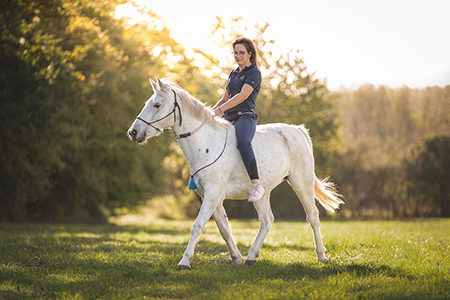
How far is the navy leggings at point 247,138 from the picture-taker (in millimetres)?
6062

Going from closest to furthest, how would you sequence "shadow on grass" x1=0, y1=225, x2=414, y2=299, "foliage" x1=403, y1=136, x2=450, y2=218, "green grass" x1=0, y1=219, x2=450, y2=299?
1. "green grass" x1=0, y1=219, x2=450, y2=299
2. "shadow on grass" x1=0, y1=225, x2=414, y2=299
3. "foliage" x1=403, y1=136, x2=450, y2=218

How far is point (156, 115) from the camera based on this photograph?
18.8ft

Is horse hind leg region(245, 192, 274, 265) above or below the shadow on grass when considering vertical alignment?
above

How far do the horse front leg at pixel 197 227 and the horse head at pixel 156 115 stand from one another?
1181mm

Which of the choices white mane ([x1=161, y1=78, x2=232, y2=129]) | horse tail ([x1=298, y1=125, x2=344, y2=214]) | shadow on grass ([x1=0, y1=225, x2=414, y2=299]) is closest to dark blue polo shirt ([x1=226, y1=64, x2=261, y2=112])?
white mane ([x1=161, y1=78, x2=232, y2=129])

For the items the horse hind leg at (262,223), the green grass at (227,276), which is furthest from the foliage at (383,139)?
the horse hind leg at (262,223)

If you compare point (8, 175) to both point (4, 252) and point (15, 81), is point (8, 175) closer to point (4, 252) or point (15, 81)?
point (15, 81)

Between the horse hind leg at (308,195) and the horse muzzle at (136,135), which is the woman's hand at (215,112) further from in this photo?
the horse hind leg at (308,195)

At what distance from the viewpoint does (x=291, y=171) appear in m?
6.94

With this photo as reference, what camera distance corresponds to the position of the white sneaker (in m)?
5.91

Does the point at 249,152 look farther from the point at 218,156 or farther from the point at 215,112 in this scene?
the point at 215,112

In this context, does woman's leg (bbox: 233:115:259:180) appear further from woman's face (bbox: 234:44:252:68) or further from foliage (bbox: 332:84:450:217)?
foliage (bbox: 332:84:450:217)

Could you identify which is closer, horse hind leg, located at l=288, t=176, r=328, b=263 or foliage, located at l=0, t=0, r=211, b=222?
horse hind leg, located at l=288, t=176, r=328, b=263

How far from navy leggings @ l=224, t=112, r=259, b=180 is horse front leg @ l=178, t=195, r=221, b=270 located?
70cm
